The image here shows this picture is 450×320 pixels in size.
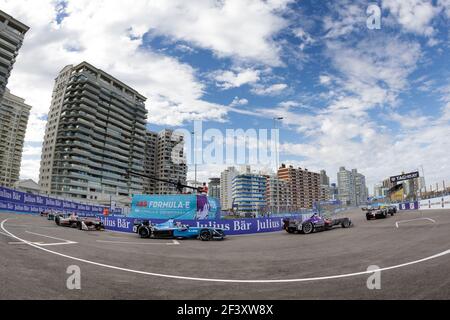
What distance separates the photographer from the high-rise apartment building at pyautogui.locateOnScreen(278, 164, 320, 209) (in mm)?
182250

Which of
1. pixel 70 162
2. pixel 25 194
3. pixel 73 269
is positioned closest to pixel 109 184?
pixel 70 162

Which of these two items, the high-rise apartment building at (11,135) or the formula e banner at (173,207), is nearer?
the formula e banner at (173,207)

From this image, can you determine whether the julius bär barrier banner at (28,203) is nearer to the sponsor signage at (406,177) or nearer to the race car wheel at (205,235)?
the race car wheel at (205,235)

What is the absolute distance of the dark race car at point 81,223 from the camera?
21141mm

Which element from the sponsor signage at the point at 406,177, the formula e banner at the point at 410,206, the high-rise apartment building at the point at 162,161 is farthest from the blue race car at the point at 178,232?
the high-rise apartment building at the point at 162,161

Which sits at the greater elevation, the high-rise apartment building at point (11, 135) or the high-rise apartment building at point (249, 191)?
the high-rise apartment building at point (11, 135)

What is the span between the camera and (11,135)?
469 feet

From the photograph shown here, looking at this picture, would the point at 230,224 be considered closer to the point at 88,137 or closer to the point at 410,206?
the point at 410,206

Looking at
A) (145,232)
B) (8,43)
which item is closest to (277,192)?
(8,43)

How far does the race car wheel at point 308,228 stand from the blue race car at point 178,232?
18.9 feet

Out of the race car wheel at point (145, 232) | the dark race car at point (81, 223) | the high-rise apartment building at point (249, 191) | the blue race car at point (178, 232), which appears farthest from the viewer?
the high-rise apartment building at point (249, 191)
